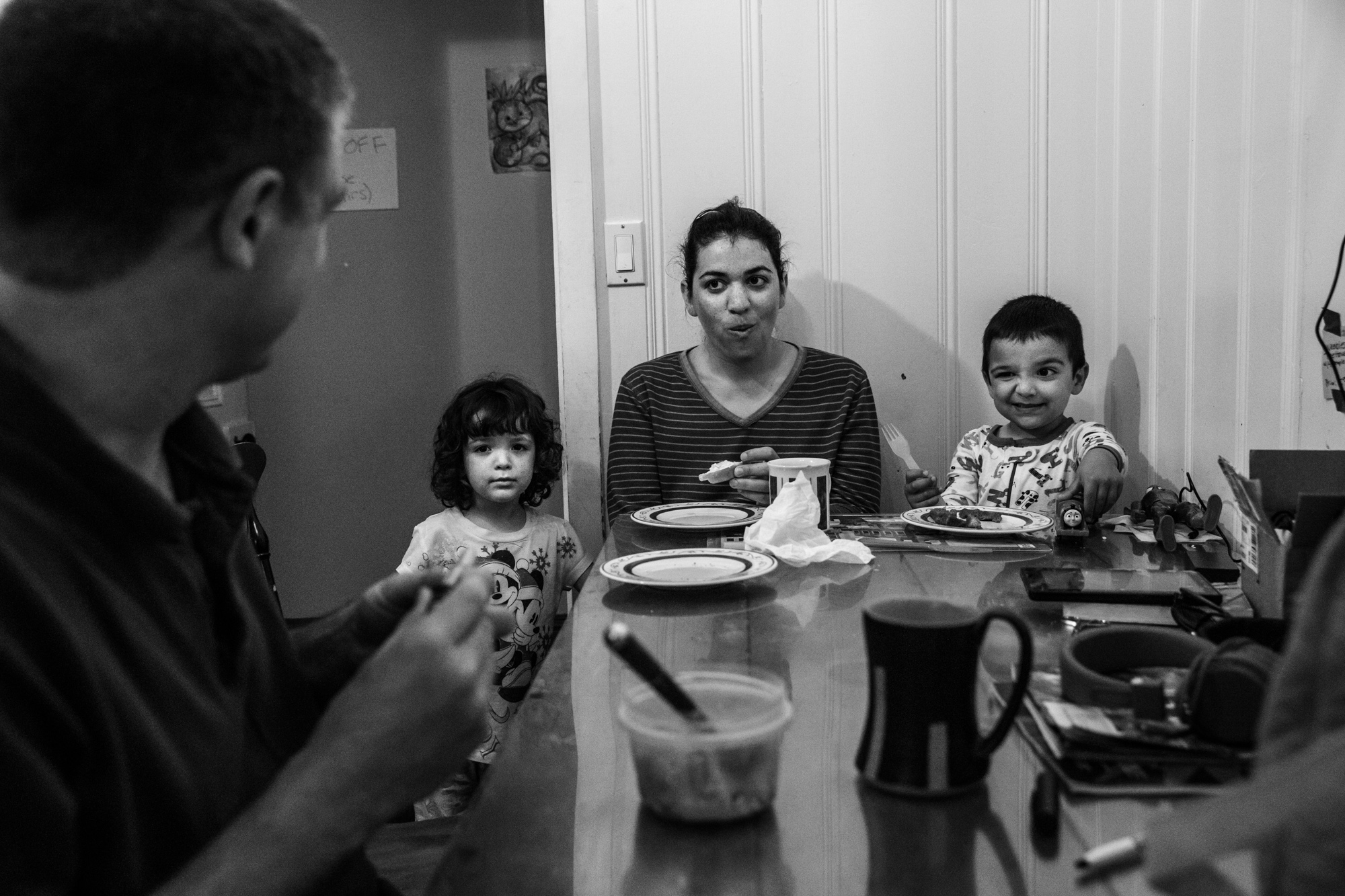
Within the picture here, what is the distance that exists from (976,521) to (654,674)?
1.09 m

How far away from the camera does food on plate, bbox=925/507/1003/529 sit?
1669mm

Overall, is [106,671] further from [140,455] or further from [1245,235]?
[1245,235]

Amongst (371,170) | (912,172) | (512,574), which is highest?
(371,170)

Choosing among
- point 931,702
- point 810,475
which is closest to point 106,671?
point 931,702

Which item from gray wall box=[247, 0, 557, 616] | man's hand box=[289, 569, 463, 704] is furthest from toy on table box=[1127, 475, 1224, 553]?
gray wall box=[247, 0, 557, 616]

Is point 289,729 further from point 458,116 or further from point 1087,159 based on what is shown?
point 458,116

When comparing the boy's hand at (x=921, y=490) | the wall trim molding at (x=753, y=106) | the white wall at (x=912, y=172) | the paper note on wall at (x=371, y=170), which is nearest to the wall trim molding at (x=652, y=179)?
the white wall at (x=912, y=172)

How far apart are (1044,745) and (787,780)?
20 cm

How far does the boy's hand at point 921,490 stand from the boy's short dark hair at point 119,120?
1.88 meters

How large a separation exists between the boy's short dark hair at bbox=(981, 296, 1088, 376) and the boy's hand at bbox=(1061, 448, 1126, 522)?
436 mm

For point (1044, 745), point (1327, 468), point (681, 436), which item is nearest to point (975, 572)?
point (1327, 468)

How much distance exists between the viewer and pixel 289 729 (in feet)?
3.00

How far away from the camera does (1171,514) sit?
5.60 feet

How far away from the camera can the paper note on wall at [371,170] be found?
140 inches
